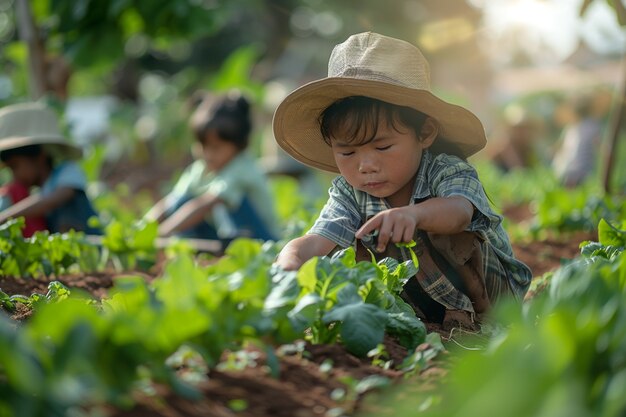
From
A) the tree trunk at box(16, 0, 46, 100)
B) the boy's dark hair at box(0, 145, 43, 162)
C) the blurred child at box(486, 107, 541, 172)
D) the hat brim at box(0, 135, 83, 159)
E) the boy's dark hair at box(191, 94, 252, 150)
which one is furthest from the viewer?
the blurred child at box(486, 107, 541, 172)

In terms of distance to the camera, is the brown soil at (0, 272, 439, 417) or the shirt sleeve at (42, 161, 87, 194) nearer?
the brown soil at (0, 272, 439, 417)

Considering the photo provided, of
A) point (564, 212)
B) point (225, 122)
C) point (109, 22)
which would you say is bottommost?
point (564, 212)

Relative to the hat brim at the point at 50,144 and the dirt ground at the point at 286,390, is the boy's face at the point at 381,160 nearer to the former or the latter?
the dirt ground at the point at 286,390

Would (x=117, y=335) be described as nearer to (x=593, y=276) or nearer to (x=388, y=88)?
(x=593, y=276)

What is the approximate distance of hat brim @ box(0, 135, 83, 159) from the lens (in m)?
5.04

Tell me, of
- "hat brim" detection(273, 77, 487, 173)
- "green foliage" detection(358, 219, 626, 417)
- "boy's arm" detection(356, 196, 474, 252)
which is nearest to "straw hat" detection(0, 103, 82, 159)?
"hat brim" detection(273, 77, 487, 173)

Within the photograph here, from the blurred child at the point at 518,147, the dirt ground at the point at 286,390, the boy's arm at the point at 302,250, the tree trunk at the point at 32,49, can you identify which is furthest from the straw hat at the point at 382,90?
the blurred child at the point at 518,147

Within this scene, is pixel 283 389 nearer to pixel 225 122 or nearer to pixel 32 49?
pixel 225 122

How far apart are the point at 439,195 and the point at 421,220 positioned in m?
0.29

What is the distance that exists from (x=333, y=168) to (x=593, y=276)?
1.64 metres

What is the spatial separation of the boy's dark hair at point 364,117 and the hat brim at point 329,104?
0.04 meters

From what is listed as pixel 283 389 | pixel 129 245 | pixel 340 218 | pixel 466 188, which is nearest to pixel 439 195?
pixel 466 188

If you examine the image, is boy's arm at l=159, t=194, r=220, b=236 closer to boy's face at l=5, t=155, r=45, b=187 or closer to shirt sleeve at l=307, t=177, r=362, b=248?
boy's face at l=5, t=155, r=45, b=187

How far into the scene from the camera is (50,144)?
533cm
